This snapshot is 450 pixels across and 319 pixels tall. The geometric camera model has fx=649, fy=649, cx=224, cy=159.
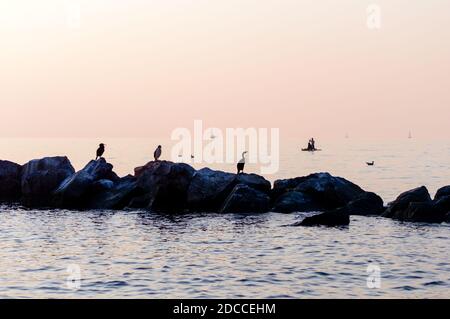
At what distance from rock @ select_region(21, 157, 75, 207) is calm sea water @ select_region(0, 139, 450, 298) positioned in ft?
22.8

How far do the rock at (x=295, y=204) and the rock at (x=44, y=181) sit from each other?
17022 mm

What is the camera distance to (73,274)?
78.5 feet

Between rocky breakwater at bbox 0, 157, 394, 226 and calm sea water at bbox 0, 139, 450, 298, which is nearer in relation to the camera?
calm sea water at bbox 0, 139, 450, 298

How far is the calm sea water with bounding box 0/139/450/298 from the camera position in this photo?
21719 mm

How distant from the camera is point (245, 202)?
1751 inches

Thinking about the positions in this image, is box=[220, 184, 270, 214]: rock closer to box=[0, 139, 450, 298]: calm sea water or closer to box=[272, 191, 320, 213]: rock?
box=[272, 191, 320, 213]: rock

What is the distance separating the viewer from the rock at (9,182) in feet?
179

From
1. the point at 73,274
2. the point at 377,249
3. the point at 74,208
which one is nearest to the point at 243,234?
the point at 377,249

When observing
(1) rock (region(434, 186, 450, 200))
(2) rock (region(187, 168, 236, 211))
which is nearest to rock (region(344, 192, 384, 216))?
(1) rock (region(434, 186, 450, 200))

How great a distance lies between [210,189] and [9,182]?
62.6 ft

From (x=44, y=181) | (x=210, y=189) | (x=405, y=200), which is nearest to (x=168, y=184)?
(x=210, y=189)

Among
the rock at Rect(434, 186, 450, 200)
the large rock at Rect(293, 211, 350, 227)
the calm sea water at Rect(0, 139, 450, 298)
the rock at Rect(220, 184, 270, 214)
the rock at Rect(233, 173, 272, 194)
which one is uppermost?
the rock at Rect(233, 173, 272, 194)
